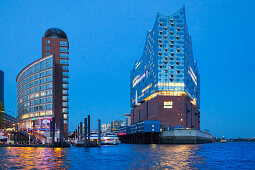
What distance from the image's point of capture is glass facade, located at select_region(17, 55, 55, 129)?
508 feet

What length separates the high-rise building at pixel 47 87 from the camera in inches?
6122

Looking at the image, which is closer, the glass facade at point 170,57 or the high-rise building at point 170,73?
the high-rise building at point 170,73

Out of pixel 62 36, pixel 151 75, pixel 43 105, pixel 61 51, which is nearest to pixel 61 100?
pixel 43 105

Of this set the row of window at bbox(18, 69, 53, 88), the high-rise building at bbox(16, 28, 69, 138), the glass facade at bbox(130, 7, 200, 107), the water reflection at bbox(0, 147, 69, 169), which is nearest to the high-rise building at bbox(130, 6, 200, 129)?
the glass facade at bbox(130, 7, 200, 107)

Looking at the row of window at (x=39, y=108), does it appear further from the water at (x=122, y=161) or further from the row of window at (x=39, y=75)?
the water at (x=122, y=161)

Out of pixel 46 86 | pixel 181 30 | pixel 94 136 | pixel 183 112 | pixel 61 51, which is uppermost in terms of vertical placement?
pixel 181 30

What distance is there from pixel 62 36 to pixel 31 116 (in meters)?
47.1

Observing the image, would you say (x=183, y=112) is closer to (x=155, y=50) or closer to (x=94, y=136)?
(x=155, y=50)

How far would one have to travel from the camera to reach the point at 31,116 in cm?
16138

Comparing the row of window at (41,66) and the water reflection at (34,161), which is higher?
the row of window at (41,66)

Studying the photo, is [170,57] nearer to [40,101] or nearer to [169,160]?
[40,101]

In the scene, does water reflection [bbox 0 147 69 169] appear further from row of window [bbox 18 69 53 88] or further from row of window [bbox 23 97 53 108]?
row of window [bbox 18 69 53 88]

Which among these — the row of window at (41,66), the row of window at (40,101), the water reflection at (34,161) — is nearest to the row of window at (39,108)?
the row of window at (40,101)

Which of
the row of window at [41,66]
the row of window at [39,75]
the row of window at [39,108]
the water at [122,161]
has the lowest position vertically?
the water at [122,161]
